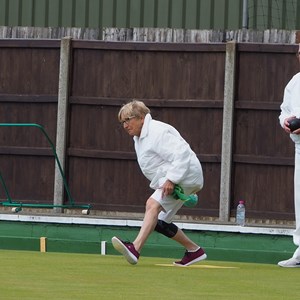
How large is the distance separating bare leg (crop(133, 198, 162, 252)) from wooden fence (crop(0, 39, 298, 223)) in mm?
4611

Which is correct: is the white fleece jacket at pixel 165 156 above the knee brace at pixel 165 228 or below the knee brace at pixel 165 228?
above

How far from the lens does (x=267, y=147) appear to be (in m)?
15.4

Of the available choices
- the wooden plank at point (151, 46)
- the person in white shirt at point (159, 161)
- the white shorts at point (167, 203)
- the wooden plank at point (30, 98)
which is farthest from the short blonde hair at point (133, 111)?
the wooden plank at point (30, 98)

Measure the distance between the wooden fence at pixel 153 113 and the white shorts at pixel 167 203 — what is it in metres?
4.28

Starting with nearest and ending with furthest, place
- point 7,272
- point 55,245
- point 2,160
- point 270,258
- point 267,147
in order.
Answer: point 7,272, point 270,258, point 55,245, point 267,147, point 2,160

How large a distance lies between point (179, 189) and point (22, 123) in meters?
5.71

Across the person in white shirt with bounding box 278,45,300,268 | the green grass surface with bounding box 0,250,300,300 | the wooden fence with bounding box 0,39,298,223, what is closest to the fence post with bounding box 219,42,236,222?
the wooden fence with bounding box 0,39,298,223

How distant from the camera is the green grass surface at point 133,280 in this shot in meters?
8.10

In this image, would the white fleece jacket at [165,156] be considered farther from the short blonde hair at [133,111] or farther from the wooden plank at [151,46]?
the wooden plank at [151,46]

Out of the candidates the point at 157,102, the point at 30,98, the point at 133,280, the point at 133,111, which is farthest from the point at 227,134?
the point at 133,280

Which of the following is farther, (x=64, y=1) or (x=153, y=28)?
(x=64, y=1)

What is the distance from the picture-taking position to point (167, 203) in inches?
428

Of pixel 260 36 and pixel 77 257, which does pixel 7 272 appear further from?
pixel 260 36

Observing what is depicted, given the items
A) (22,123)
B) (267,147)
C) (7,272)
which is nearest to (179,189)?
(7,272)
